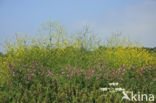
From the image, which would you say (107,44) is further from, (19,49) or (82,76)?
(82,76)

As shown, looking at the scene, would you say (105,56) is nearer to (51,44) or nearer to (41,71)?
(51,44)

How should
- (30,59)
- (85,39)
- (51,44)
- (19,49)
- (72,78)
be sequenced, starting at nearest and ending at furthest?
(72,78)
(30,59)
(19,49)
(51,44)
(85,39)

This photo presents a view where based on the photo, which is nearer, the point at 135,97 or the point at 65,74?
the point at 135,97

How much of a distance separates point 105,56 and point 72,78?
4263 mm

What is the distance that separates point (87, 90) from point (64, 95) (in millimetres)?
567

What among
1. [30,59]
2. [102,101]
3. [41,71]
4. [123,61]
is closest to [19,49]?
[30,59]

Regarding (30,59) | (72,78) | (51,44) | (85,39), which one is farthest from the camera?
(85,39)

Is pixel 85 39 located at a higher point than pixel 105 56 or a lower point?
higher

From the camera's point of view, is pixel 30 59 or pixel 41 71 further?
pixel 30 59

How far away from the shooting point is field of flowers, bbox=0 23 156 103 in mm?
3981

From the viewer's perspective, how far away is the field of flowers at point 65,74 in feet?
13.1

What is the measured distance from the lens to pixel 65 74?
5121 millimetres

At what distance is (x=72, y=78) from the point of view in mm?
4762

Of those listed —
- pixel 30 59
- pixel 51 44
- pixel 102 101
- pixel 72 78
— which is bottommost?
pixel 102 101
